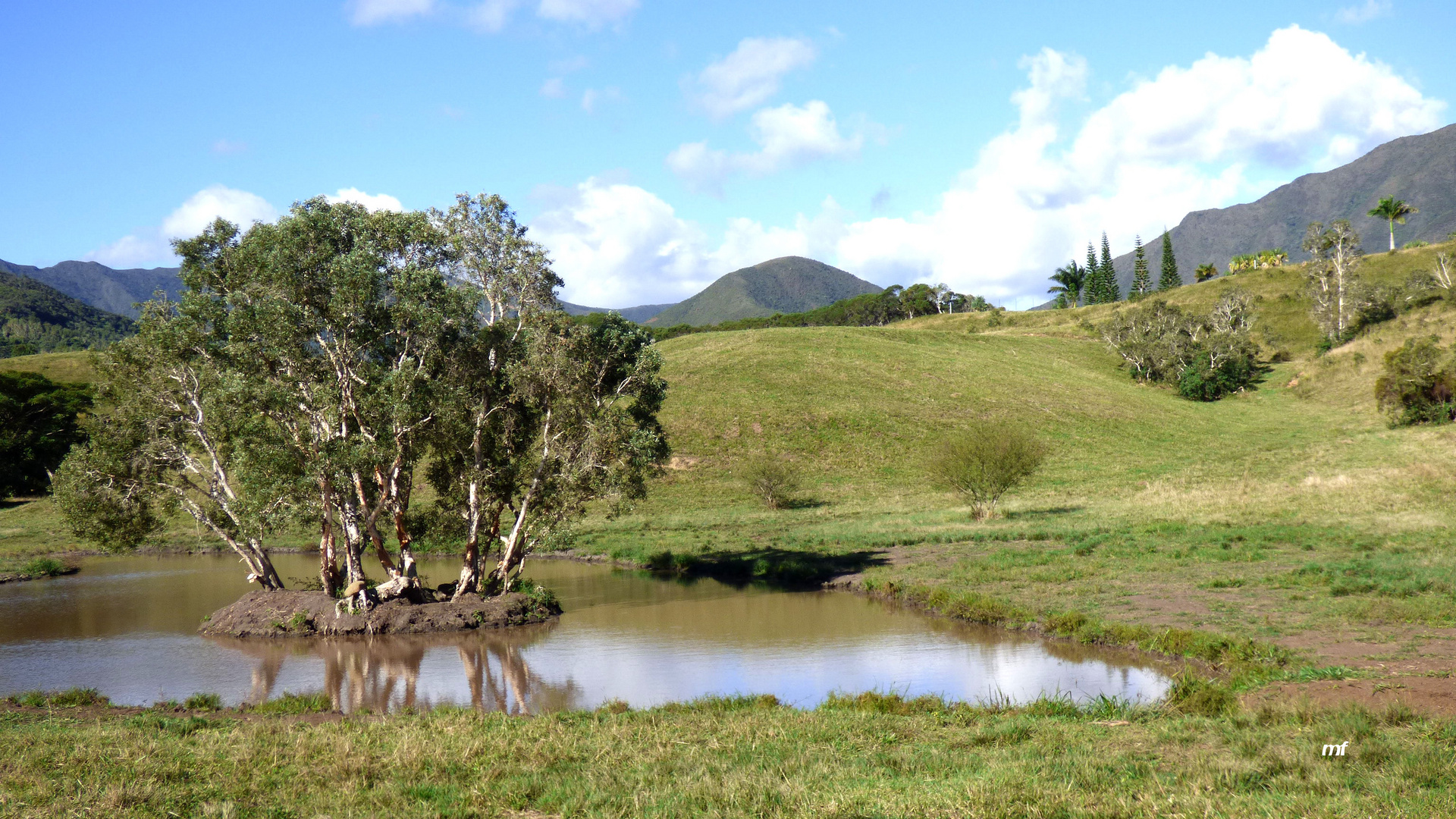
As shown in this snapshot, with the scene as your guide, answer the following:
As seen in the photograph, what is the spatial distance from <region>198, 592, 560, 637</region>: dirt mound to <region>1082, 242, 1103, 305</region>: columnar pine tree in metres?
159

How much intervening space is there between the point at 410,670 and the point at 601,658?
16.9 feet

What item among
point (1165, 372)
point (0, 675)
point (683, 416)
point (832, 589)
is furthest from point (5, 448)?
point (1165, 372)

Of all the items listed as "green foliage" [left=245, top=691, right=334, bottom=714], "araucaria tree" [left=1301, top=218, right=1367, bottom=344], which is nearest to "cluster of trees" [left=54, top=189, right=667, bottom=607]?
"green foliage" [left=245, top=691, right=334, bottom=714]

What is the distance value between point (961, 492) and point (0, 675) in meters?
42.0

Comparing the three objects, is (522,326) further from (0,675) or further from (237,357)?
(0,675)

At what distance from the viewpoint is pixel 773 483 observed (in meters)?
56.9

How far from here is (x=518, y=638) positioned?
27172 mm

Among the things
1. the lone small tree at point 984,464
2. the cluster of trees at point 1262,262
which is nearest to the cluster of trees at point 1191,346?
the cluster of trees at point 1262,262

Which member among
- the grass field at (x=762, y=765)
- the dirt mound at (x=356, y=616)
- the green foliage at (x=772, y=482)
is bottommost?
the dirt mound at (x=356, y=616)

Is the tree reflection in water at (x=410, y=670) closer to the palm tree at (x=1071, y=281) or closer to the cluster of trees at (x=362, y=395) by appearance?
the cluster of trees at (x=362, y=395)

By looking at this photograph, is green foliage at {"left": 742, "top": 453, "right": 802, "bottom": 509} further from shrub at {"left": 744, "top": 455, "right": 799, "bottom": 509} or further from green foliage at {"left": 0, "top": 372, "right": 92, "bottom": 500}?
green foliage at {"left": 0, "top": 372, "right": 92, "bottom": 500}

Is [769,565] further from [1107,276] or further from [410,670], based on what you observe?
[1107,276]

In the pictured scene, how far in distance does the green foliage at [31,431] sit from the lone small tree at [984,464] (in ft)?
239

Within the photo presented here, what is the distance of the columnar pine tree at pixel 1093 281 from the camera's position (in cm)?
17038
